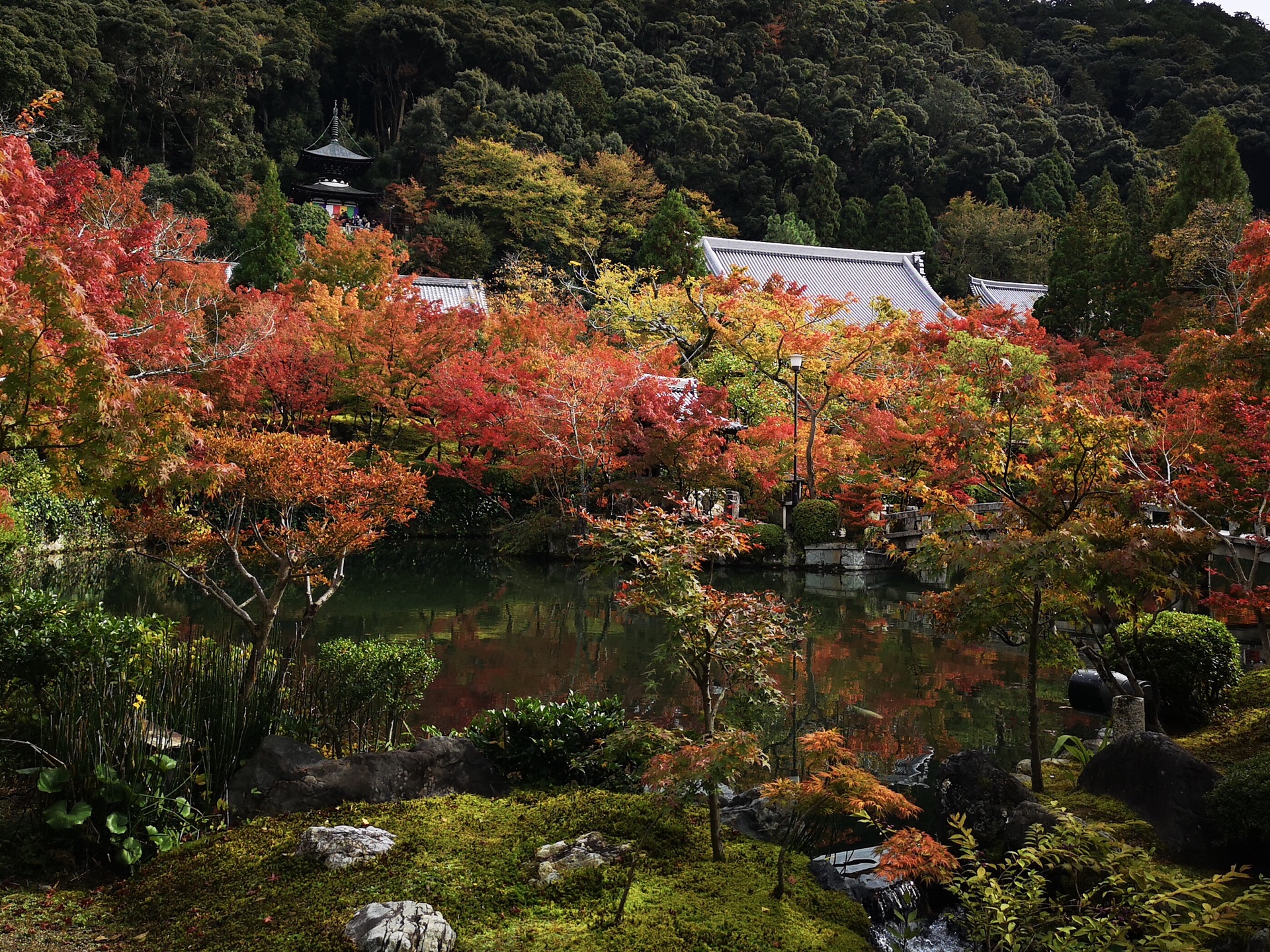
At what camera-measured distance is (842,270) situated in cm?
2962

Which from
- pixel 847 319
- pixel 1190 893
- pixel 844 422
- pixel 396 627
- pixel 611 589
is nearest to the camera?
pixel 1190 893

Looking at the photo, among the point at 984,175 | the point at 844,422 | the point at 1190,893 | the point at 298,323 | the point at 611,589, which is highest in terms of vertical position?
the point at 984,175

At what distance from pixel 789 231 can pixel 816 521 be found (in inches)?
710

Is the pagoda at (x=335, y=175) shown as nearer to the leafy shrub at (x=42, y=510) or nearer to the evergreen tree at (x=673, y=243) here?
the evergreen tree at (x=673, y=243)

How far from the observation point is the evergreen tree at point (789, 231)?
103 feet

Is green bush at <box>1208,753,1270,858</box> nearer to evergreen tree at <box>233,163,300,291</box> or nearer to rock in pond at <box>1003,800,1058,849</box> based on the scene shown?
rock in pond at <box>1003,800,1058,849</box>

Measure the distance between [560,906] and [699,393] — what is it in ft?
42.6

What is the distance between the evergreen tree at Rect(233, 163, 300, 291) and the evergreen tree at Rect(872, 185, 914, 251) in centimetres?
2016

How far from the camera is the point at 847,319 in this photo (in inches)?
1093

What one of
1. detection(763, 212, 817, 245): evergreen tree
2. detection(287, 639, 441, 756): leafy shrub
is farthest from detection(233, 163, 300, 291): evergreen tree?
detection(287, 639, 441, 756): leafy shrub

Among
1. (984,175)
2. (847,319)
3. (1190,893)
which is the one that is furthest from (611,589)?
(984,175)

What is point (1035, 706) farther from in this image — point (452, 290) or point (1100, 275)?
point (452, 290)

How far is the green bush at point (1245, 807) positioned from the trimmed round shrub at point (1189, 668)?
2.31m

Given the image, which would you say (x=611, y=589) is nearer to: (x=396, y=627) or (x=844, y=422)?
(x=396, y=627)
